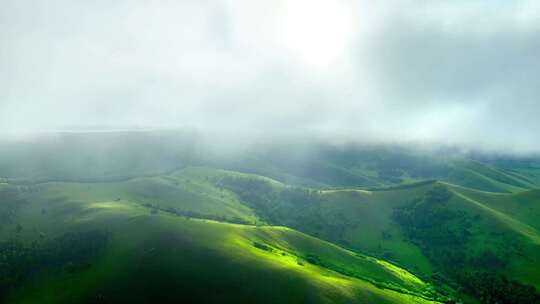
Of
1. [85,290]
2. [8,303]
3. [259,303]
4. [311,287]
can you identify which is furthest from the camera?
[8,303]

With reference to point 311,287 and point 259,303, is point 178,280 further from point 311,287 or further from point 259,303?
point 311,287

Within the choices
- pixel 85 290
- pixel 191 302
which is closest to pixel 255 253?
pixel 191 302

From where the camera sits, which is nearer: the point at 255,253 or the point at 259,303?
the point at 259,303

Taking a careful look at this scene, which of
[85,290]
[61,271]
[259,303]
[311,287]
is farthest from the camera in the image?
[61,271]

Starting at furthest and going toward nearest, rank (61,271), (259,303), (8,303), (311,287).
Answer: (61,271)
(8,303)
(311,287)
(259,303)

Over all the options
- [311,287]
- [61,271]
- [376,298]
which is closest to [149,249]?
[61,271]

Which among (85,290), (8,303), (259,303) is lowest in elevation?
(8,303)

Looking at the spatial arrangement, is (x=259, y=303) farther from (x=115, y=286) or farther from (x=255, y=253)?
(x=115, y=286)

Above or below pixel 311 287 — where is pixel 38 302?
below

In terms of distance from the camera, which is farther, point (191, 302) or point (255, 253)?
point (255, 253)
